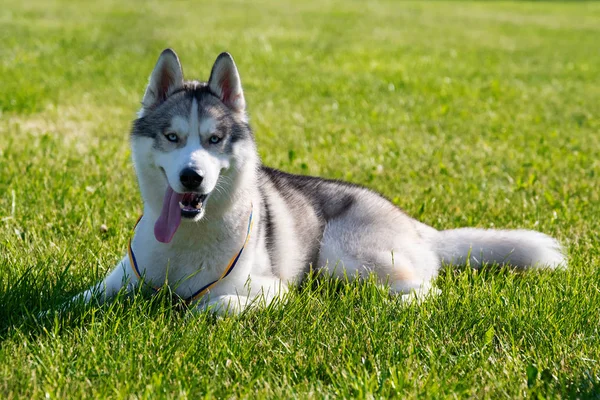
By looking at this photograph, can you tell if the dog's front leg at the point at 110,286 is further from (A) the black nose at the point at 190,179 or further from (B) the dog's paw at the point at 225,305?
(A) the black nose at the point at 190,179

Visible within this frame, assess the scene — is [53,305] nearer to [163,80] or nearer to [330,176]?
[163,80]

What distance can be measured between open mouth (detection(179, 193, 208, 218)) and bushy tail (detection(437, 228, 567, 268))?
167 centimetres

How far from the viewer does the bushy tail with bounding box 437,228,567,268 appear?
4.43 meters

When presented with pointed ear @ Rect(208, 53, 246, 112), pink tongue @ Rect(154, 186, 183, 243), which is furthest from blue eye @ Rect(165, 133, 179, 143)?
pointed ear @ Rect(208, 53, 246, 112)

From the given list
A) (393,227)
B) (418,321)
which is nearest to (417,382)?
(418,321)

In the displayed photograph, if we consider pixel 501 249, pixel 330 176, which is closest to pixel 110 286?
pixel 501 249

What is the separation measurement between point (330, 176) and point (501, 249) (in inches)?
107

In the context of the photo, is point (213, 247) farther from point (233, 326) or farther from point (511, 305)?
point (511, 305)

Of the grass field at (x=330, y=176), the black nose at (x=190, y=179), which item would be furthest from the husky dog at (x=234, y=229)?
the grass field at (x=330, y=176)

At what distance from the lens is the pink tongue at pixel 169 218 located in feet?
12.0

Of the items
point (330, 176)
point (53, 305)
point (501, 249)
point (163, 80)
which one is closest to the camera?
point (53, 305)

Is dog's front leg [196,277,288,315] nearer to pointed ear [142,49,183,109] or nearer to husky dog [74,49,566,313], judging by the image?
husky dog [74,49,566,313]

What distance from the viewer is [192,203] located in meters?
3.66

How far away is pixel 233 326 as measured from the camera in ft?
11.4
